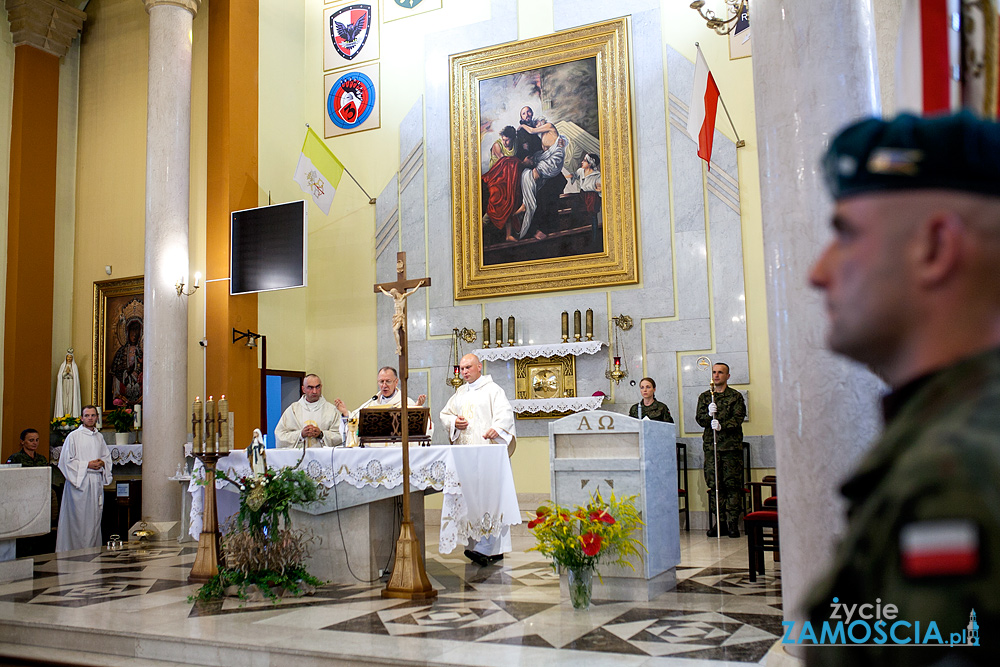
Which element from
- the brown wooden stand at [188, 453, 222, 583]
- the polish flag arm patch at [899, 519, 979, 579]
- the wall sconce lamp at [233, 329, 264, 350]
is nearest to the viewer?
the polish flag arm patch at [899, 519, 979, 579]

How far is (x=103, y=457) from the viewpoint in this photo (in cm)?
1134

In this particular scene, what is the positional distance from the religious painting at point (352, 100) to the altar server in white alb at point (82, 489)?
5639mm

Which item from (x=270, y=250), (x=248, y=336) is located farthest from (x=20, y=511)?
(x=270, y=250)

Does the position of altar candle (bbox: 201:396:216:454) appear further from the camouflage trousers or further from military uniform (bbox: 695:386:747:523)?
the camouflage trousers

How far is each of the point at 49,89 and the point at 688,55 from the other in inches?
371

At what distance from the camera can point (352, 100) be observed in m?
13.6

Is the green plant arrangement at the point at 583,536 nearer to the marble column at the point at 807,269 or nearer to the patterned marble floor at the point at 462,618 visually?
the patterned marble floor at the point at 462,618

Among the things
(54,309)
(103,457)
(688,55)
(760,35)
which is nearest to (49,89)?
(54,309)

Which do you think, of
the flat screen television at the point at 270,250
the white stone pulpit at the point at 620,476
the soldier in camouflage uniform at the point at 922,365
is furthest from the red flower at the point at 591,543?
the flat screen television at the point at 270,250

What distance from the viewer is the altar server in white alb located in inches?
426

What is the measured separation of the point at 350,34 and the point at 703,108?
643cm

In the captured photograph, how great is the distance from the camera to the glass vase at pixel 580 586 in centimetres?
552

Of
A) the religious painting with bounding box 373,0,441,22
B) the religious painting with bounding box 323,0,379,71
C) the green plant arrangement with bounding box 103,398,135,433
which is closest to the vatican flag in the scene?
the religious painting with bounding box 323,0,379,71

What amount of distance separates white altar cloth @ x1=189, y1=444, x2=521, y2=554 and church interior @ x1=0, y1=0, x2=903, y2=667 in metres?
0.85
